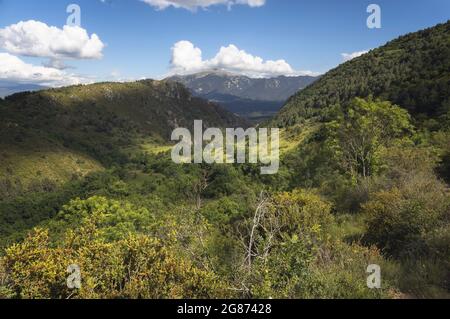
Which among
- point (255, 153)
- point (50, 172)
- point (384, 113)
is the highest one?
point (384, 113)

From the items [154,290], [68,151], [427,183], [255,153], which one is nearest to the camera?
[154,290]

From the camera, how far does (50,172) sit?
471 feet

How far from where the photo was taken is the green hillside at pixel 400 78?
212 ft

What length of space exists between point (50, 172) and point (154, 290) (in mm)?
150539

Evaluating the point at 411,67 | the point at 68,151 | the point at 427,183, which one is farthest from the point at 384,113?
the point at 68,151

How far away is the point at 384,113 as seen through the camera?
27.9 metres

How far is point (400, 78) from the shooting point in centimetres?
8431

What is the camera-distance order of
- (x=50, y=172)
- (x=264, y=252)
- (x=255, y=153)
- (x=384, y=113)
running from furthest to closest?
(x=50, y=172)
(x=255, y=153)
(x=384, y=113)
(x=264, y=252)

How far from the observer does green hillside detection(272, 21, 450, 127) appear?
6456 centimetres
